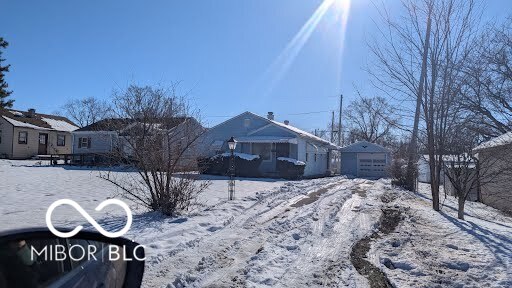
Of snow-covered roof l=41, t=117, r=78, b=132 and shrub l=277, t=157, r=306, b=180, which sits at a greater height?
snow-covered roof l=41, t=117, r=78, b=132

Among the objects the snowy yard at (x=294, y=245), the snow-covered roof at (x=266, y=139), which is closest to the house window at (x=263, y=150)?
the snow-covered roof at (x=266, y=139)

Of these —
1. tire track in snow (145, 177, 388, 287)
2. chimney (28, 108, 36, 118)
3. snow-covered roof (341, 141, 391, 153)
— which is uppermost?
chimney (28, 108, 36, 118)

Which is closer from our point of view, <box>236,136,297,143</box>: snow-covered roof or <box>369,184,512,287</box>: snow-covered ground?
<box>369,184,512,287</box>: snow-covered ground

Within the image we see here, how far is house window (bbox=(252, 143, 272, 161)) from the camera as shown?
29016 millimetres

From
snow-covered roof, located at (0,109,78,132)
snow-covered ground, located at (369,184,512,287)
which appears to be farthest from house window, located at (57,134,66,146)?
snow-covered ground, located at (369,184,512,287)

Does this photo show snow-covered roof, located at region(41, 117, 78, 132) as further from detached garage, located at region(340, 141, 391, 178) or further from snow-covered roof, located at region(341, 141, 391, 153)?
snow-covered roof, located at region(341, 141, 391, 153)

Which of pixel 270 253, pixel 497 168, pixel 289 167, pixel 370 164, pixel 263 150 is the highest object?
pixel 263 150

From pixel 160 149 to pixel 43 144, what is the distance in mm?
38050

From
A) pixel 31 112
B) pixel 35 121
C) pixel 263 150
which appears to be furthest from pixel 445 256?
pixel 31 112

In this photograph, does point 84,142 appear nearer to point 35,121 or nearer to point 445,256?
point 35,121

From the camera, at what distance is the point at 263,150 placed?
95.8ft

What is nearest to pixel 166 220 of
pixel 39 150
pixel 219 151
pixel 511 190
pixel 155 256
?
pixel 155 256

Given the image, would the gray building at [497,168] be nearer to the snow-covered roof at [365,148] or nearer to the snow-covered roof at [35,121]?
the snow-covered roof at [365,148]

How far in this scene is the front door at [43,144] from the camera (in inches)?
1601
